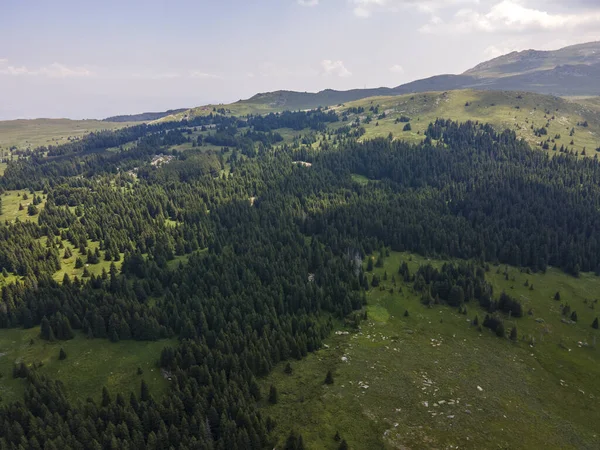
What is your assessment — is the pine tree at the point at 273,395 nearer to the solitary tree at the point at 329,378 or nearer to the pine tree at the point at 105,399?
the solitary tree at the point at 329,378

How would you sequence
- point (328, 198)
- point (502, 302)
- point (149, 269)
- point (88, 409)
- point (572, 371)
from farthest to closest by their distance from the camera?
1. point (328, 198)
2. point (149, 269)
3. point (502, 302)
4. point (572, 371)
5. point (88, 409)

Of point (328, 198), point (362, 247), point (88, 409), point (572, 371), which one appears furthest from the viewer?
point (328, 198)

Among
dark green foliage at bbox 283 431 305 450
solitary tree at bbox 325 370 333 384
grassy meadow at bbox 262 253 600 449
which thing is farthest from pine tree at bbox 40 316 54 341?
solitary tree at bbox 325 370 333 384

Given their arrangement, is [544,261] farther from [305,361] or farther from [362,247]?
[305,361]

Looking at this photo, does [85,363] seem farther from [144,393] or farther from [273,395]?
[273,395]

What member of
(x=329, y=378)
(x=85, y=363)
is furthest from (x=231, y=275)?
(x=329, y=378)

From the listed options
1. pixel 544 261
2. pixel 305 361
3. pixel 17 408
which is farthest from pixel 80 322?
pixel 544 261
